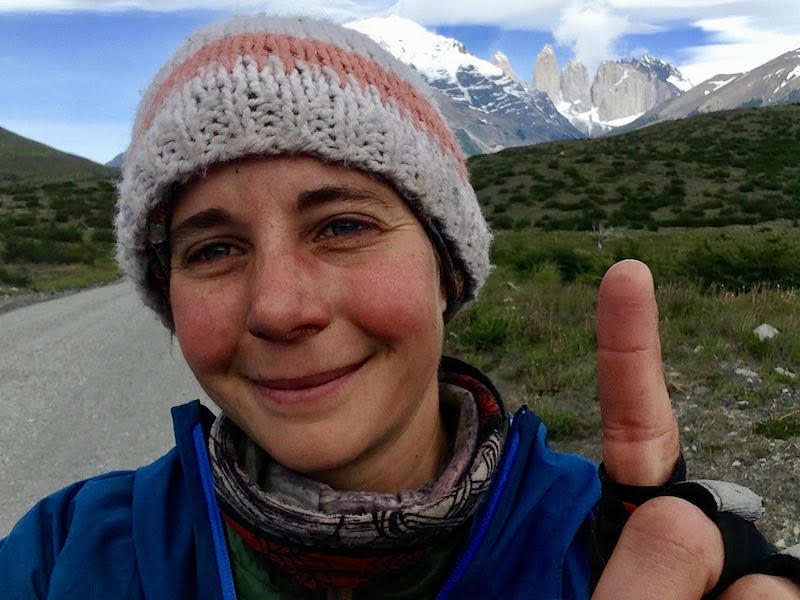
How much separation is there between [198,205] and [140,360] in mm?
5974

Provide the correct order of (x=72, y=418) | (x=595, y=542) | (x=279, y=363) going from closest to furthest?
(x=595, y=542) → (x=279, y=363) → (x=72, y=418)

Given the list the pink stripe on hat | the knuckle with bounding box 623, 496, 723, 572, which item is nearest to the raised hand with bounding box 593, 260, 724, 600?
the knuckle with bounding box 623, 496, 723, 572

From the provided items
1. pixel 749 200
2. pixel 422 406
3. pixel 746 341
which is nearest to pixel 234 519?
pixel 422 406

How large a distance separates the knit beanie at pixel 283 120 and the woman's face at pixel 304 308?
52 millimetres

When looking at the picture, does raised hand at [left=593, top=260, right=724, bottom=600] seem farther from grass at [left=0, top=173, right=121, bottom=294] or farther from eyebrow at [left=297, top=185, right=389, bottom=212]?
grass at [left=0, top=173, right=121, bottom=294]

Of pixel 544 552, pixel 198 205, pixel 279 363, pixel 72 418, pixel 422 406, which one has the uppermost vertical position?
pixel 198 205

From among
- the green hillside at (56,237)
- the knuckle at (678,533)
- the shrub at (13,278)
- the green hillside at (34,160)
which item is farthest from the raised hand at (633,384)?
the green hillside at (34,160)

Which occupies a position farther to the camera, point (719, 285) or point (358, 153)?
point (719, 285)

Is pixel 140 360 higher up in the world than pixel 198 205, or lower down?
lower down

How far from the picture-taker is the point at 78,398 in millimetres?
5520

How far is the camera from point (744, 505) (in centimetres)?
96

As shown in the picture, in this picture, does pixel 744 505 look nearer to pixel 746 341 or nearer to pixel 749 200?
pixel 746 341

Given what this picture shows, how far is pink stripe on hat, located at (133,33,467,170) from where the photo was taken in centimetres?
137

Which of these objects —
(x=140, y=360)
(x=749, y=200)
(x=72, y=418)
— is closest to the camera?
(x=72, y=418)
